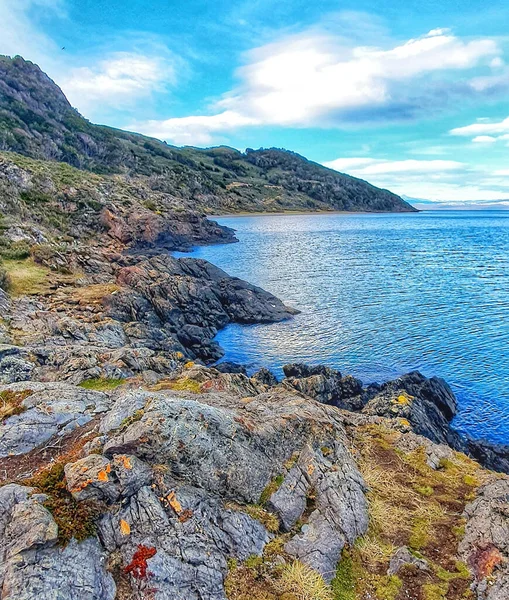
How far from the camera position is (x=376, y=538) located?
10438 millimetres

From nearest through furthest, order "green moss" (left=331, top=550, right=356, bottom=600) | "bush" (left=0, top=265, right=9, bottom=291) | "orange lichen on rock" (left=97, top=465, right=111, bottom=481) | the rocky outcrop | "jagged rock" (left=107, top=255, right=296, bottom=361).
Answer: the rocky outcrop → "green moss" (left=331, top=550, right=356, bottom=600) → "orange lichen on rock" (left=97, top=465, right=111, bottom=481) → "bush" (left=0, top=265, right=9, bottom=291) → "jagged rock" (left=107, top=255, right=296, bottom=361)

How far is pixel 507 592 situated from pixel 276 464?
5.68m

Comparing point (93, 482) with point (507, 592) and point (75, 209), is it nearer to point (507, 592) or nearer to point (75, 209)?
point (507, 592)

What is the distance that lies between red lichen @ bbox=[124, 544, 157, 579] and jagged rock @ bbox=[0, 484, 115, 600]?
39 cm

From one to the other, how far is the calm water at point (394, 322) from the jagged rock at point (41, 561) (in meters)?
22.9

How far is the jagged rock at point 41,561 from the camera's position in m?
6.97

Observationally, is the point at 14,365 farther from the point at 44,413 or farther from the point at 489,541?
the point at 489,541

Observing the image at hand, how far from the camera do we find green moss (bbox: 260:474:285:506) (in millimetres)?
10414

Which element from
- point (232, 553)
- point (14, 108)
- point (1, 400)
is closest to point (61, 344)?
point (1, 400)

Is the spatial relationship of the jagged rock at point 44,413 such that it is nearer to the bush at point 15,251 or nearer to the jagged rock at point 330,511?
the jagged rock at point 330,511

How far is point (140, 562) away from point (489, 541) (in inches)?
322

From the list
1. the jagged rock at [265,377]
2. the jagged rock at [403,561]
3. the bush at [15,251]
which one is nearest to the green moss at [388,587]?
the jagged rock at [403,561]

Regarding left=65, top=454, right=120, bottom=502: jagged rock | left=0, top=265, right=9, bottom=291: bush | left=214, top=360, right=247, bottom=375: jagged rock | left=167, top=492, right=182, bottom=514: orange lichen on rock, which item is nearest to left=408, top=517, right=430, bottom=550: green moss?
left=167, top=492, right=182, bottom=514: orange lichen on rock

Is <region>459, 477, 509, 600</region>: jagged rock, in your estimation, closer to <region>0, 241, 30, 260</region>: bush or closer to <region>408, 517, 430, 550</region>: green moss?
<region>408, 517, 430, 550</region>: green moss
